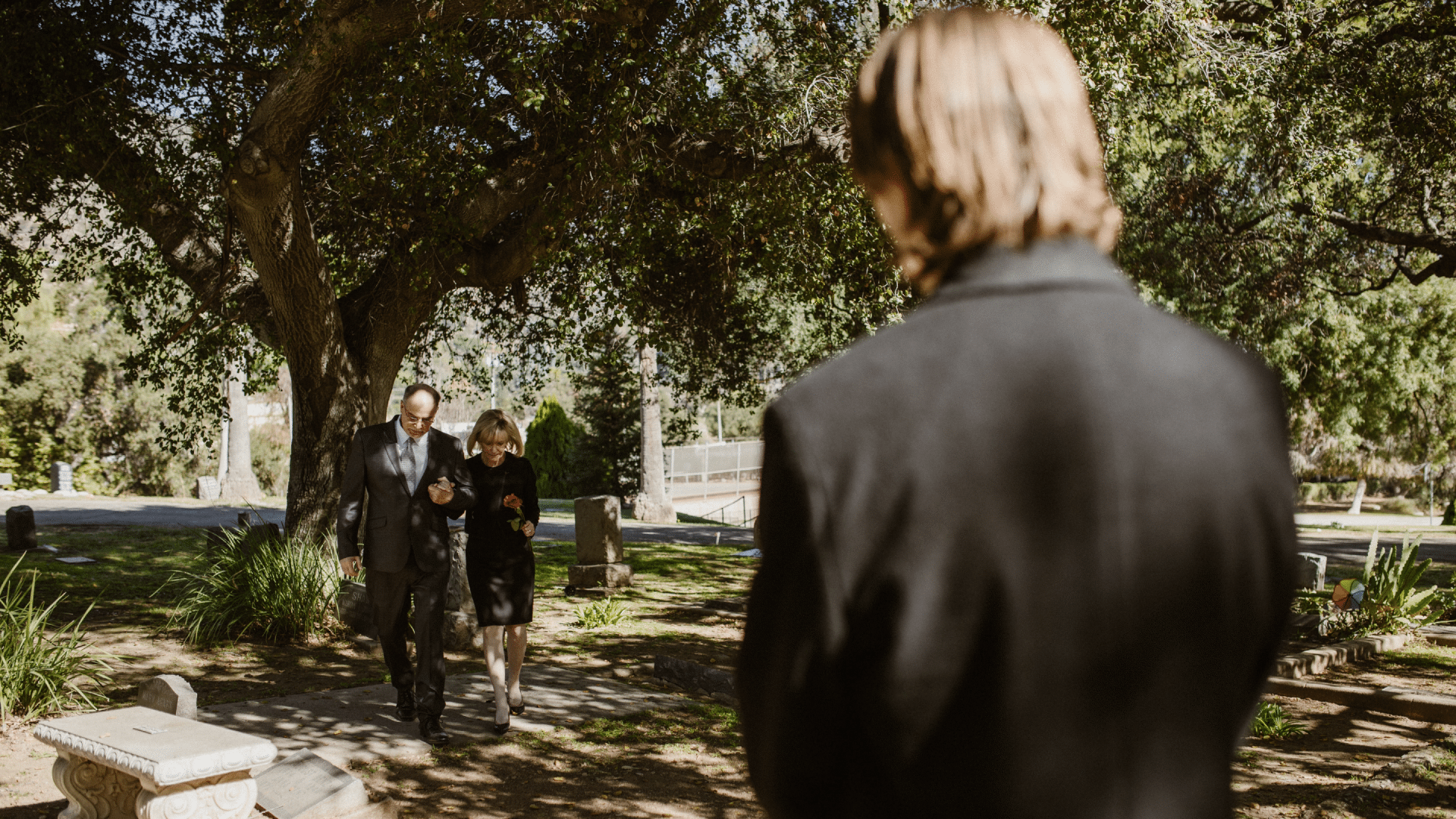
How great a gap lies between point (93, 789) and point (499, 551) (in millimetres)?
2626

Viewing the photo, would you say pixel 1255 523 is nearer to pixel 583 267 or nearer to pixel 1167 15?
pixel 1167 15

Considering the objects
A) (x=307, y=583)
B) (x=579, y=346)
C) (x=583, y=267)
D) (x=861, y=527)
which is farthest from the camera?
(x=579, y=346)

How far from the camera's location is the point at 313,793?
499 cm

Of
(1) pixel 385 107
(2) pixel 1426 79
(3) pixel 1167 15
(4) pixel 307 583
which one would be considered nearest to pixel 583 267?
(1) pixel 385 107

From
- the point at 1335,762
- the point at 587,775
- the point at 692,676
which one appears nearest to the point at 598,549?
the point at 692,676

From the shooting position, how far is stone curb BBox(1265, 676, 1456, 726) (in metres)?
7.35

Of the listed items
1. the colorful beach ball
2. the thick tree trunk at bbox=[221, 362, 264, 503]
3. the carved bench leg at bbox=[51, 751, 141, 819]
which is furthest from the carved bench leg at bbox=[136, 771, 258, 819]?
the thick tree trunk at bbox=[221, 362, 264, 503]

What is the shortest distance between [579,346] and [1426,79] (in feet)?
33.2

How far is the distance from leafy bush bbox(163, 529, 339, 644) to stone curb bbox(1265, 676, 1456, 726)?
26.2ft

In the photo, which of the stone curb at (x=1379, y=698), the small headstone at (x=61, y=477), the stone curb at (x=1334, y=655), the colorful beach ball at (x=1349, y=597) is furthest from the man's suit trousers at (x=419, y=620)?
the small headstone at (x=61, y=477)

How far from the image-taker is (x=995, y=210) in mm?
1182

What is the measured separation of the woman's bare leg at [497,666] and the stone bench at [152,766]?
6.88ft

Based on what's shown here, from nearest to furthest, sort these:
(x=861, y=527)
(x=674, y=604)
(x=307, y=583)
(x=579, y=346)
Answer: (x=861, y=527) < (x=307, y=583) < (x=674, y=604) < (x=579, y=346)

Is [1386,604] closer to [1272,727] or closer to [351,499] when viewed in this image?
[1272,727]
